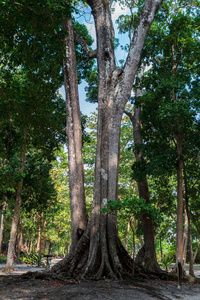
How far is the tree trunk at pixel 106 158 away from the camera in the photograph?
6156 mm

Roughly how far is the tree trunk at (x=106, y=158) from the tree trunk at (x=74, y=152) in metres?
0.31

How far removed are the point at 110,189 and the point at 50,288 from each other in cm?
294

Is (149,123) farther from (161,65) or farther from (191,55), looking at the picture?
(191,55)

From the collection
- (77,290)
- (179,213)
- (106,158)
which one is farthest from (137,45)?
(77,290)

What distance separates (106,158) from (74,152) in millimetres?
1223

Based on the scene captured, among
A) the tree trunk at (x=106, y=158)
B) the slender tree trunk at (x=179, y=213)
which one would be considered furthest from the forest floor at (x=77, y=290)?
the slender tree trunk at (x=179, y=213)

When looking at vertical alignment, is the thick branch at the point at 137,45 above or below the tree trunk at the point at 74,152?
above

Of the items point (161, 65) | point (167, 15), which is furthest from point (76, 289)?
point (167, 15)

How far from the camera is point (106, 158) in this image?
730 centimetres

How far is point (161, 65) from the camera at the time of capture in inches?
398

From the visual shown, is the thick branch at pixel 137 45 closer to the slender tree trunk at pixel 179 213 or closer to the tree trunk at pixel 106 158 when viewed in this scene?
the tree trunk at pixel 106 158

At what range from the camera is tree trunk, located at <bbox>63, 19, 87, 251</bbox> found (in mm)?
7234

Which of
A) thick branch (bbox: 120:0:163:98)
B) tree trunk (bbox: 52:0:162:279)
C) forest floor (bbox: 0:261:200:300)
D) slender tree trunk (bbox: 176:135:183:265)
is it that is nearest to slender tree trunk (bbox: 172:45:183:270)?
slender tree trunk (bbox: 176:135:183:265)

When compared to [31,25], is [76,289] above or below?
below
